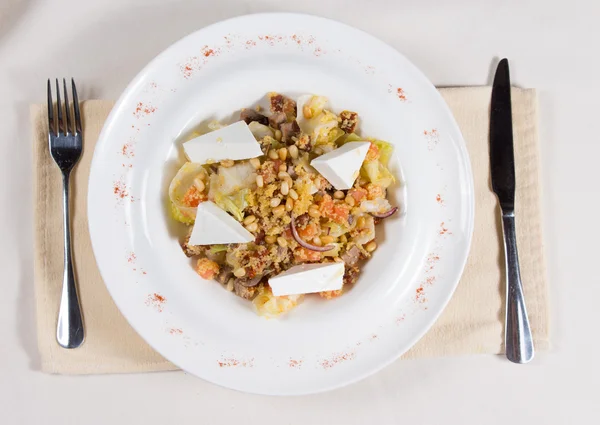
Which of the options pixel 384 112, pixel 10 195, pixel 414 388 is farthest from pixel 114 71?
pixel 414 388

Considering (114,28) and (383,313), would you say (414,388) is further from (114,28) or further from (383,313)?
(114,28)

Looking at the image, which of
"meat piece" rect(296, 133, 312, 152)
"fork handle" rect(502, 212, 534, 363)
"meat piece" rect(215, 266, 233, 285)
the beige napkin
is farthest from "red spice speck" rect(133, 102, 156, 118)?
"fork handle" rect(502, 212, 534, 363)

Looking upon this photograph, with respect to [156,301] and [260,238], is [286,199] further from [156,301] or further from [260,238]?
[156,301]

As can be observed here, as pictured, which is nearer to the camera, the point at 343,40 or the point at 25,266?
the point at 343,40

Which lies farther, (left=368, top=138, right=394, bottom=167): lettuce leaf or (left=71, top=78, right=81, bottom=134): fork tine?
(left=71, top=78, right=81, bottom=134): fork tine

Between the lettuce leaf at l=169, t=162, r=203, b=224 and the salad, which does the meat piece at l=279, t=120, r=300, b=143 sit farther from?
the lettuce leaf at l=169, t=162, r=203, b=224

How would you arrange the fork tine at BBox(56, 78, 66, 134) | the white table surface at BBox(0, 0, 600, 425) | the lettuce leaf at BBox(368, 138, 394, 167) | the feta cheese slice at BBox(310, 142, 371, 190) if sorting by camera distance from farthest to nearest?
the white table surface at BBox(0, 0, 600, 425) → the fork tine at BBox(56, 78, 66, 134) → the lettuce leaf at BBox(368, 138, 394, 167) → the feta cheese slice at BBox(310, 142, 371, 190)
